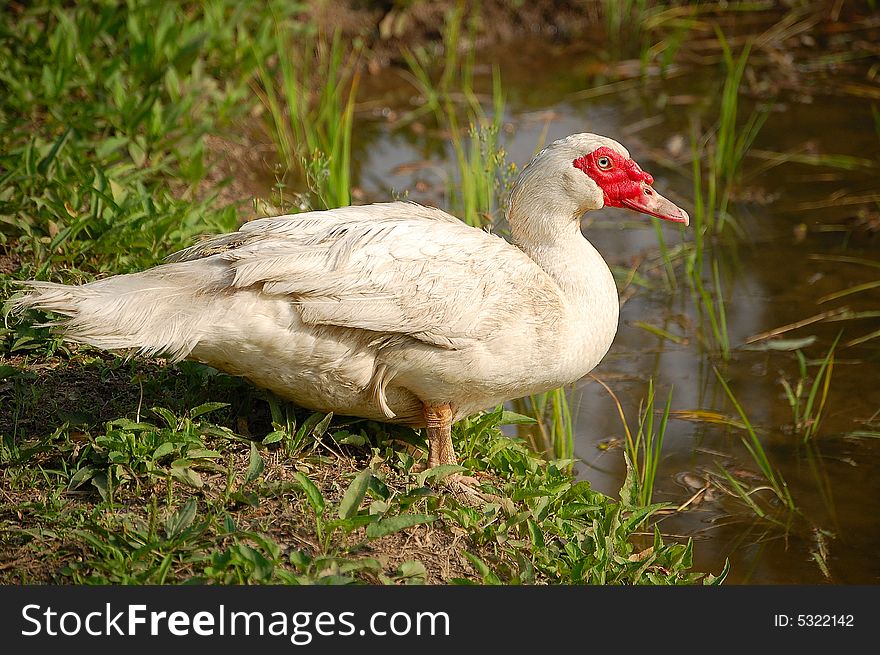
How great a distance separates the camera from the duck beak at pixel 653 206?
11.4 ft

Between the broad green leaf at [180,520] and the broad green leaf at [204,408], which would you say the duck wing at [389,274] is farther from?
the broad green leaf at [180,520]

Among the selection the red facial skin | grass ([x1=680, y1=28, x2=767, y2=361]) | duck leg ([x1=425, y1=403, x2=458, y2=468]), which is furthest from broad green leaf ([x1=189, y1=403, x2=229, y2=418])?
grass ([x1=680, y1=28, x2=767, y2=361])

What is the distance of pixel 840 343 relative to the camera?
471 cm

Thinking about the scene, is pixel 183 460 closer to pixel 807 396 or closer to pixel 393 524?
pixel 393 524

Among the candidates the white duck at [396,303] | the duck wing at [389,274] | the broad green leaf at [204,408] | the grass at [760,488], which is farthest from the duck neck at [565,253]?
the broad green leaf at [204,408]

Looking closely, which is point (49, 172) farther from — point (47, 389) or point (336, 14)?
point (336, 14)

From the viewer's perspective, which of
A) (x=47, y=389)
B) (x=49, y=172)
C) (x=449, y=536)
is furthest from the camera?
(x=49, y=172)

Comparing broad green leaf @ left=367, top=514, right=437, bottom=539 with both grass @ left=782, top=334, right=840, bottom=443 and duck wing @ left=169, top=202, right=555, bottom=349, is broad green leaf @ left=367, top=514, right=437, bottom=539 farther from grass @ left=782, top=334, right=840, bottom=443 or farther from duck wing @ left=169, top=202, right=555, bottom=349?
grass @ left=782, top=334, right=840, bottom=443

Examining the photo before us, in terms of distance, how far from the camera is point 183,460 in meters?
3.10

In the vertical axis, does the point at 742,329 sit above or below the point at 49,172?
below

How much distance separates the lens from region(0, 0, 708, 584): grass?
2.83 metres

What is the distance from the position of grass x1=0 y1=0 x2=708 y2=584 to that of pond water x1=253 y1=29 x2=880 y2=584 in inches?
16.8

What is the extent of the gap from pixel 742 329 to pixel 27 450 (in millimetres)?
3151

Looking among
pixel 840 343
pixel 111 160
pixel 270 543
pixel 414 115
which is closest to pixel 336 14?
pixel 414 115
